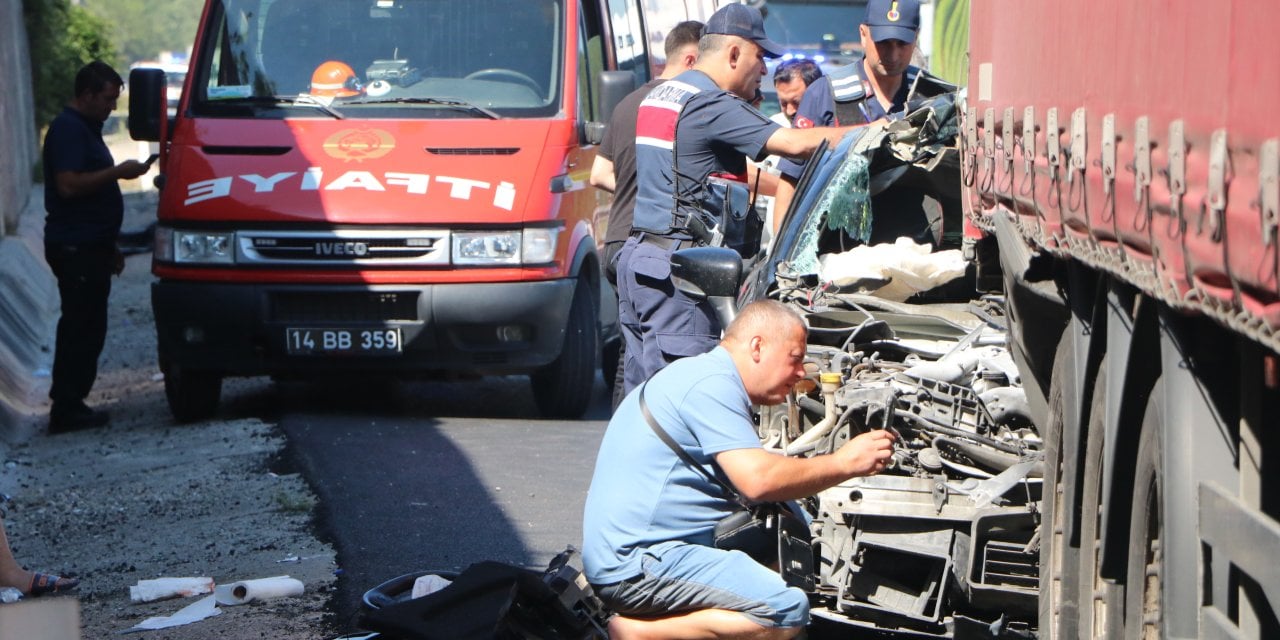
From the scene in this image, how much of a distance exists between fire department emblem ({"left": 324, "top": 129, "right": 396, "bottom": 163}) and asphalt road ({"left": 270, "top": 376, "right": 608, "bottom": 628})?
1496mm

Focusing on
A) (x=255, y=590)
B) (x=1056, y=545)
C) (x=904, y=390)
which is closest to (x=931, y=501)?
(x=1056, y=545)

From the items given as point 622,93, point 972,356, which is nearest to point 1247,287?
point 972,356

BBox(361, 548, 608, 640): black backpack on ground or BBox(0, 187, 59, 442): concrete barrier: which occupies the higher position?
BBox(361, 548, 608, 640): black backpack on ground

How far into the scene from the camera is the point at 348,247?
9.12 meters

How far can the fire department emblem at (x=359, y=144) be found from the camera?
9125mm

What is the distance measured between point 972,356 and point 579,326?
176 inches

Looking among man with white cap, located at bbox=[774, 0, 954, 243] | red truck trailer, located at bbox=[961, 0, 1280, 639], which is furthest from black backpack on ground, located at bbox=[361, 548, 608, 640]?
man with white cap, located at bbox=[774, 0, 954, 243]

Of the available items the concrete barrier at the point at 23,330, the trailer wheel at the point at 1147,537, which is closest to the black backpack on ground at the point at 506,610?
the trailer wheel at the point at 1147,537

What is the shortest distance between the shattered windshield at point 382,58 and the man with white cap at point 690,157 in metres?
2.90

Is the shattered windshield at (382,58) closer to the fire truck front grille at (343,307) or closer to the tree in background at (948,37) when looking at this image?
the fire truck front grille at (343,307)

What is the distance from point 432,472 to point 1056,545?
428 cm

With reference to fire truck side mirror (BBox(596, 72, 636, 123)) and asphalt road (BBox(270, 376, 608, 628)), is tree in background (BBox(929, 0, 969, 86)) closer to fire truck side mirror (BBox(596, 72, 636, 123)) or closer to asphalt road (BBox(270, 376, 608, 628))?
asphalt road (BBox(270, 376, 608, 628))

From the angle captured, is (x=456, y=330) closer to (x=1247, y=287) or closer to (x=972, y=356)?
(x=972, y=356)

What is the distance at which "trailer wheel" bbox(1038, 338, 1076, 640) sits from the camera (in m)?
4.38
